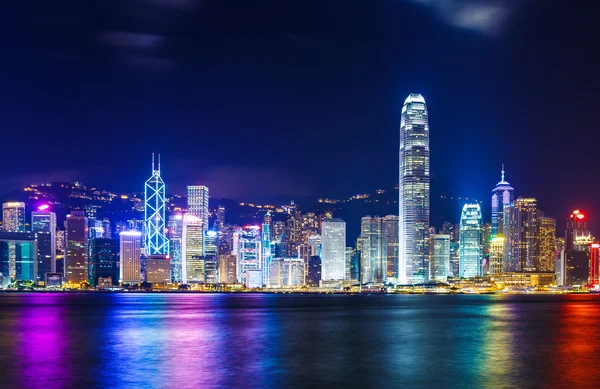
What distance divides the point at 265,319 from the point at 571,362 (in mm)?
51686

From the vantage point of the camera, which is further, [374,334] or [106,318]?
[106,318]

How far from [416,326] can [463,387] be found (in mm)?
45218

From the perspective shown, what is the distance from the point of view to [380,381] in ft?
149

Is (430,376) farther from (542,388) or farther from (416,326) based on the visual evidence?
(416,326)

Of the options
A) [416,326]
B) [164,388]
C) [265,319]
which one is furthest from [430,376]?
[265,319]

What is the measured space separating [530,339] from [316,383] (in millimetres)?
34227

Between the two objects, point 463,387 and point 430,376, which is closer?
point 463,387

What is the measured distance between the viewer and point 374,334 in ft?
249

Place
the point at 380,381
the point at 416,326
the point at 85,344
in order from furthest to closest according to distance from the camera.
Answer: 1. the point at 416,326
2. the point at 85,344
3. the point at 380,381

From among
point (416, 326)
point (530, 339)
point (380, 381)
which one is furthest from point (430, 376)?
point (416, 326)

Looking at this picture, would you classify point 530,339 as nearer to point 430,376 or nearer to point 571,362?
point 571,362

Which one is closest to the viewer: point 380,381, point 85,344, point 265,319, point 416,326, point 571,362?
point 380,381

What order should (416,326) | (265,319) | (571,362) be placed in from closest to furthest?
(571,362), (416,326), (265,319)

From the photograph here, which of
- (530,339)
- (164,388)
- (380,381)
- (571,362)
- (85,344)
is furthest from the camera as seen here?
(530,339)
